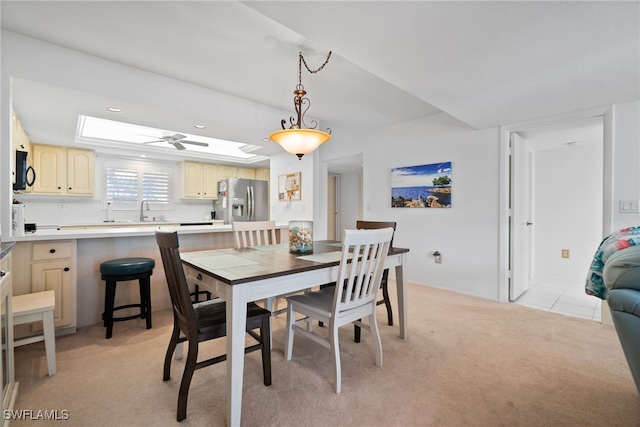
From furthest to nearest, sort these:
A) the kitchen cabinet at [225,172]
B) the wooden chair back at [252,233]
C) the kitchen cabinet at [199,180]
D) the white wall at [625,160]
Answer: the kitchen cabinet at [225,172], the kitchen cabinet at [199,180], the wooden chair back at [252,233], the white wall at [625,160]

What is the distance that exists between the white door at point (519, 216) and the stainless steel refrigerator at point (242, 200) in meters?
4.23

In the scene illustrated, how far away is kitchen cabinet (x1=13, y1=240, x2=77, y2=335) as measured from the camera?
7.04 feet

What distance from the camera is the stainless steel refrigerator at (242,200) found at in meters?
5.51

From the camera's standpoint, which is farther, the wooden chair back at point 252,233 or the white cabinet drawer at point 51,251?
the wooden chair back at point 252,233

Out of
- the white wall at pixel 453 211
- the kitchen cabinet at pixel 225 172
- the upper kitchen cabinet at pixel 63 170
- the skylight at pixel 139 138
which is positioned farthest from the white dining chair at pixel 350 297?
the kitchen cabinet at pixel 225 172

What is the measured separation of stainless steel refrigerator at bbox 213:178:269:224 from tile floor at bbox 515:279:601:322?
14.5ft

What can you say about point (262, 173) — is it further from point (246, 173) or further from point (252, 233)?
point (252, 233)

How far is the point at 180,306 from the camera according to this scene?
1529 mm

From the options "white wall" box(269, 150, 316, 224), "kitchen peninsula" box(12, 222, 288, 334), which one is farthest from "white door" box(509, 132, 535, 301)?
"kitchen peninsula" box(12, 222, 288, 334)

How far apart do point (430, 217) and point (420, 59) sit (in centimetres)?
241

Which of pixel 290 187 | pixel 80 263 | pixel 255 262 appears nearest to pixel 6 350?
pixel 80 263

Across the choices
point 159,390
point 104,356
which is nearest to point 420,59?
point 159,390

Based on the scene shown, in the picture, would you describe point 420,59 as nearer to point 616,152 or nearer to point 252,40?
point 252,40

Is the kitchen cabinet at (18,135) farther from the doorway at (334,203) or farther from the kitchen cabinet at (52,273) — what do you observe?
the doorway at (334,203)
